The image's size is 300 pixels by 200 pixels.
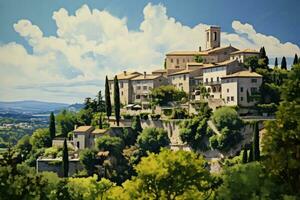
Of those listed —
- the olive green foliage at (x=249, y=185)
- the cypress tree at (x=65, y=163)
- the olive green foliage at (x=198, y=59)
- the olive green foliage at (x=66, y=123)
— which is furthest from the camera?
the olive green foliage at (x=198, y=59)

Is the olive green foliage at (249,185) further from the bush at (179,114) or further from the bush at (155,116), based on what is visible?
the bush at (155,116)

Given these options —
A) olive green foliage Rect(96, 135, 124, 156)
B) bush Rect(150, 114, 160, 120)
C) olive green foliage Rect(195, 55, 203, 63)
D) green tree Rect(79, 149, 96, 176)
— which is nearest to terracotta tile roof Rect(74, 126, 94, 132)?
olive green foliage Rect(96, 135, 124, 156)

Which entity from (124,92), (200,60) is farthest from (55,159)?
(200,60)

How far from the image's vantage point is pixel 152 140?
35531 millimetres

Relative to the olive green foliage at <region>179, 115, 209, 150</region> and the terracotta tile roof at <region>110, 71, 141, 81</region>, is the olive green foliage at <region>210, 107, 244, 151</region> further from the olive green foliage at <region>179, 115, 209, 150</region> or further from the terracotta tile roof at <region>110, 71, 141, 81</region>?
the terracotta tile roof at <region>110, 71, 141, 81</region>

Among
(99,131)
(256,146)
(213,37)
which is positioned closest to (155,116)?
(99,131)

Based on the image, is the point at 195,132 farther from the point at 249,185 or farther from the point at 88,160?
the point at 249,185

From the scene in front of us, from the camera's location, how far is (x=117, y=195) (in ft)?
62.3

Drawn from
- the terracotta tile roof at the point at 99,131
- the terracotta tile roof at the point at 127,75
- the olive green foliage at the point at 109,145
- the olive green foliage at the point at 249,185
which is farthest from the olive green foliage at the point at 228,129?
the olive green foliage at the point at 249,185

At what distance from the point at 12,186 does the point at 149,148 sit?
22.0m

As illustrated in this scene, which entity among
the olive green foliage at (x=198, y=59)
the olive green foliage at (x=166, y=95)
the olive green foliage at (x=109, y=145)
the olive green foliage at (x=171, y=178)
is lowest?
the olive green foliage at (x=109, y=145)

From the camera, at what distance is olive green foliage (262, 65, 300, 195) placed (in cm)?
1284

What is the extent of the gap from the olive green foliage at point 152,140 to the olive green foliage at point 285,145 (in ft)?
72.3

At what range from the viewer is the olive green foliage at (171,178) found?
53.4ft
